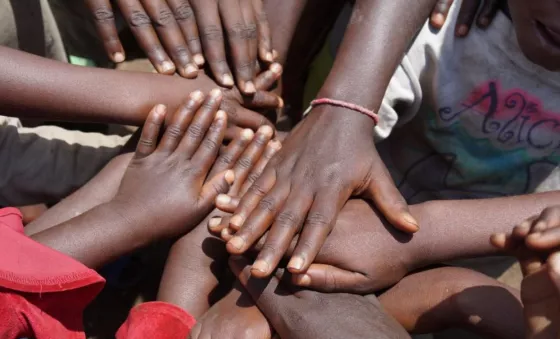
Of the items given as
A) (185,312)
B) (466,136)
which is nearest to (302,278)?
(185,312)

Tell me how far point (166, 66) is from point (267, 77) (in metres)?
0.26

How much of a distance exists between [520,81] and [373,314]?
26.0 inches

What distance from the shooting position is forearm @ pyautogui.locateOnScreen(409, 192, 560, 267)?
142 cm

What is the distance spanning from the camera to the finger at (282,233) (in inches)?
48.9

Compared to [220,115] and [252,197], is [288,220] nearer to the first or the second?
[252,197]

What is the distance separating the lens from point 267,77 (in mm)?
1651

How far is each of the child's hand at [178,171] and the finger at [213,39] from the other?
0.06 metres

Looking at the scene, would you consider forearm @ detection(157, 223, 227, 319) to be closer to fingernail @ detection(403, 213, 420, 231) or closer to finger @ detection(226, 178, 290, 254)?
finger @ detection(226, 178, 290, 254)

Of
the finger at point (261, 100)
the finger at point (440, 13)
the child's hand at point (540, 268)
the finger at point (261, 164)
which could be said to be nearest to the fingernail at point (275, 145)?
the finger at point (261, 164)

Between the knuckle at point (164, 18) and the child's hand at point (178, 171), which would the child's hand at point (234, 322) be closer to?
the child's hand at point (178, 171)

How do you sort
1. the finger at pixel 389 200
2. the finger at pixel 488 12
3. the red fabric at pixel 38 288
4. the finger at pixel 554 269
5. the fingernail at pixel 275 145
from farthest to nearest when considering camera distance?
the fingernail at pixel 275 145
the finger at pixel 488 12
the finger at pixel 389 200
the red fabric at pixel 38 288
the finger at pixel 554 269

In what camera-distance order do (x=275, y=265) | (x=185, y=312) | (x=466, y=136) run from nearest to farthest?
1. (x=275, y=265)
2. (x=185, y=312)
3. (x=466, y=136)

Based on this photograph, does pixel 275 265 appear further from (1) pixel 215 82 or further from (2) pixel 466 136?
(2) pixel 466 136

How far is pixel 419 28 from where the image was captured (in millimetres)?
1542
